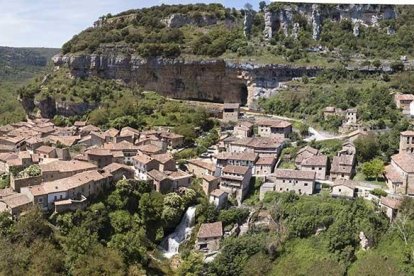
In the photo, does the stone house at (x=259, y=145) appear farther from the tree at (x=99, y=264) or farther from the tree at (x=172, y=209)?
the tree at (x=99, y=264)

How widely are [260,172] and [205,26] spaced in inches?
1594

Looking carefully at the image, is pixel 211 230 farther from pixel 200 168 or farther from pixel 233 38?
pixel 233 38

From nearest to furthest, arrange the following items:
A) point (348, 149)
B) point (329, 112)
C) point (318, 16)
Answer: point (348, 149), point (329, 112), point (318, 16)

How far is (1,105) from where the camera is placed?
74125 millimetres

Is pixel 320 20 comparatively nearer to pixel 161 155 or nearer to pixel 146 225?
pixel 161 155

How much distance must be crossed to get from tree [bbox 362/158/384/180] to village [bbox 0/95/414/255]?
585mm

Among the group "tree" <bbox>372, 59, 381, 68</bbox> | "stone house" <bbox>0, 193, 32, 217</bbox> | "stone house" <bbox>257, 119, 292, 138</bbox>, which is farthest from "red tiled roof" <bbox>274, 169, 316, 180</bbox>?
"tree" <bbox>372, 59, 381, 68</bbox>

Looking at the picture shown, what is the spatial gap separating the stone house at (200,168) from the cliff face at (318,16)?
3327 cm

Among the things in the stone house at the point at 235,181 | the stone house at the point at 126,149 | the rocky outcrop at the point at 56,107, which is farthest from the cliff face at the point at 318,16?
the stone house at the point at 235,181

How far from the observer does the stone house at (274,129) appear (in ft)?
132

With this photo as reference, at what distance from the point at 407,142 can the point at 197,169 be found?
52.4ft

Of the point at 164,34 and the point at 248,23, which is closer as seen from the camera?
the point at 164,34

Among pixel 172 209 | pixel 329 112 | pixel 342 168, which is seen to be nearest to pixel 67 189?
pixel 172 209

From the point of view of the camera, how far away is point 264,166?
34375 mm
